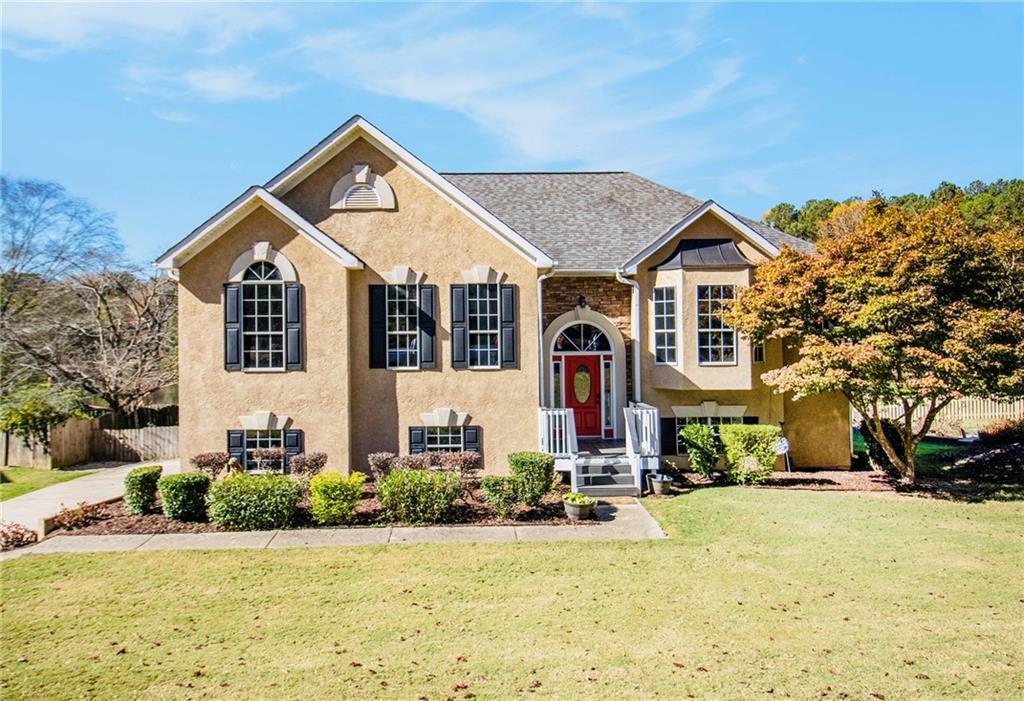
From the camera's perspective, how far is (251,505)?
440 inches

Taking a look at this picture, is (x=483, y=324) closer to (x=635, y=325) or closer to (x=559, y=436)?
(x=559, y=436)

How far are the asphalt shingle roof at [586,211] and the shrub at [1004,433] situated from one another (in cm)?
905

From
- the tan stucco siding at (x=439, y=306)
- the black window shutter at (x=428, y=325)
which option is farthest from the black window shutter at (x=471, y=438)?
the black window shutter at (x=428, y=325)

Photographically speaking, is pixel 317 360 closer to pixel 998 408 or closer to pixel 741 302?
pixel 741 302

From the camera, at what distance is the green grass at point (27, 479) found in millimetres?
15398

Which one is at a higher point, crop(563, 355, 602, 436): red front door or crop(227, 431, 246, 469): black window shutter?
crop(563, 355, 602, 436): red front door

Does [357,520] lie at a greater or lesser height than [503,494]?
lesser

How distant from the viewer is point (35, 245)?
27781 millimetres

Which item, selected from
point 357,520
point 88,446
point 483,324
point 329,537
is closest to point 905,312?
point 483,324

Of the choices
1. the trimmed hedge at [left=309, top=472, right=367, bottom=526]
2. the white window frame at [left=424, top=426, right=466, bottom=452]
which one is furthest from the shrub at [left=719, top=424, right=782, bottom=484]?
the trimmed hedge at [left=309, top=472, right=367, bottom=526]

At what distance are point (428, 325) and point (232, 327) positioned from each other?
4.24m

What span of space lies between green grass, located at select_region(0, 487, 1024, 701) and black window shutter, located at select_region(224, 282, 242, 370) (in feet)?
16.7

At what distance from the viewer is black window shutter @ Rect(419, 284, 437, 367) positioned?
47.6 feet

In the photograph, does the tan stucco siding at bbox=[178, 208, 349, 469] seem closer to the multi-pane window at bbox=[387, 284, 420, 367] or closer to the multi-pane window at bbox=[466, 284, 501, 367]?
the multi-pane window at bbox=[387, 284, 420, 367]
